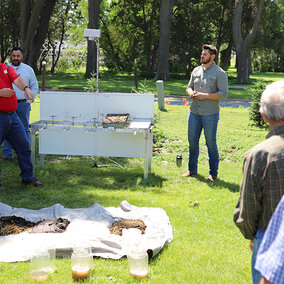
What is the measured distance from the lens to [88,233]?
505 cm

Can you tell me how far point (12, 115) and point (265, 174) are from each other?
4.87m

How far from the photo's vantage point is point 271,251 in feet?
6.05

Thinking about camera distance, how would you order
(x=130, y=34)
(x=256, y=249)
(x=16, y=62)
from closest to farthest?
1. (x=256, y=249)
2. (x=16, y=62)
3. (x=130, y=34)

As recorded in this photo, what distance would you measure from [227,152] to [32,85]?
465 centimetres

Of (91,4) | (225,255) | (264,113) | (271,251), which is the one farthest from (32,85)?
(91,4)

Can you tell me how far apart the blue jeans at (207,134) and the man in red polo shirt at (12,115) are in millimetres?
2731

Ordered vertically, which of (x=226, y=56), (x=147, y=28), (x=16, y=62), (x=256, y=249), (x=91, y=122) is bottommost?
(x=256, y=249)

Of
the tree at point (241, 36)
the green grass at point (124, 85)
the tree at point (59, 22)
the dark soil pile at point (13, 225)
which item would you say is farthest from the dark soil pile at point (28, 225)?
the tree at point (59, 22)

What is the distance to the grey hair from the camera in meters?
2.49

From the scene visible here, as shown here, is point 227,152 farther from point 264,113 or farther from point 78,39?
point 78,39

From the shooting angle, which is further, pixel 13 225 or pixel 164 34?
pixel 164 34

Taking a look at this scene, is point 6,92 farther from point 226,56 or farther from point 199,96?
point 226,56

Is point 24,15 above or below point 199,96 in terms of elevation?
above

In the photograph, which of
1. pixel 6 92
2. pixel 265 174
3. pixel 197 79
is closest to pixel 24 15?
pixel 197 79
